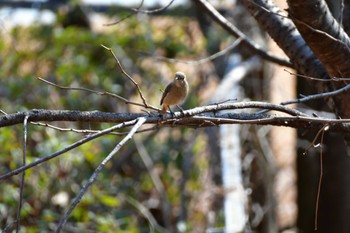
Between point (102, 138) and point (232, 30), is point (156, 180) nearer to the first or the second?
point (102, 138)

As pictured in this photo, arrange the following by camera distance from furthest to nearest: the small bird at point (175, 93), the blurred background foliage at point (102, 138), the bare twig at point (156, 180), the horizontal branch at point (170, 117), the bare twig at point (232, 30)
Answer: the bare twig at point (156, 180) < the blurred background foliage at point (102, 138) < the small bird at point (175, 93) < the bare twig at point (232, 30) < the horizontal branch at point (170, 117)

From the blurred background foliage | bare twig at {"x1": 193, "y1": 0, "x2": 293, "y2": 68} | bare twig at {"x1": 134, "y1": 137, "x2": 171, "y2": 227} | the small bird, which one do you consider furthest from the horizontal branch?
bare twig at {"x1": 134, "y1": 137, "x2": 171, "y2": 227}

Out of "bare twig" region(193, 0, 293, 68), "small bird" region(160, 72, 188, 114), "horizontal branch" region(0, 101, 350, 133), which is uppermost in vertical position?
"bare twig" region(193, 0, 293, 68)

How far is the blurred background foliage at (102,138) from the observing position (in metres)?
5.46

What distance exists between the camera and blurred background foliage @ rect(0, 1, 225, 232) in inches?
215

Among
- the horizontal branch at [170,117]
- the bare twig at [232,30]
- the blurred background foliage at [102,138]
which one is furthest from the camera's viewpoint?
the blurred background foliage at [102,138]

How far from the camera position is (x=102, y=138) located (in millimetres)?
5715

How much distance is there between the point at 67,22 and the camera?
798 centimetres

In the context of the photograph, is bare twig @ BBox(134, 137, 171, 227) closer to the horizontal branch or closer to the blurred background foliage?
the blurred background foliage

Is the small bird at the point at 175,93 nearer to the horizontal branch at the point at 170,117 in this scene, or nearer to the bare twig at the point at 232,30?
the bare twig at the point at 232,30

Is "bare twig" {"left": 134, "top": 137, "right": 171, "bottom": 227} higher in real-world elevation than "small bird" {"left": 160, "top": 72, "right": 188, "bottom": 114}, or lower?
lower

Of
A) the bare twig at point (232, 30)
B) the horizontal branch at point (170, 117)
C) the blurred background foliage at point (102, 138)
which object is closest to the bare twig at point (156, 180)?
the blurred background foliage at point (102, 138)

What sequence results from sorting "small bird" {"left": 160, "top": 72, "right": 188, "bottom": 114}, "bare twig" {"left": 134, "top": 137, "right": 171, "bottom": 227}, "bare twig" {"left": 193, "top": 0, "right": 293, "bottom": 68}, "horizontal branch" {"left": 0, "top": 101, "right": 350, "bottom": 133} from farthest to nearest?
"bare twig" {"left": 134, "top": 137, "right": 171, "bottom": 227}
"small bird" {"left": 160, "top": 72, "right": 188, "bottom": 114}
"bare twig" {"left": 193, "top": 0, "right": 293, "bottom": 68}
"horizontal branch" {"left": 0, "top": 101, "right": 350, "bottom": 133}

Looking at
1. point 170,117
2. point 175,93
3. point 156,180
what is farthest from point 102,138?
point 170,117
